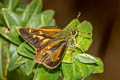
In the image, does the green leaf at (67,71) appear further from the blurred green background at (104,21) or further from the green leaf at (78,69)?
the blurred green background at (104,21)

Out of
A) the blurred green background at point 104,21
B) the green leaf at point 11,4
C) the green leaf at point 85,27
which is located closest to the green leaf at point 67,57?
the green leaf at point 85,27

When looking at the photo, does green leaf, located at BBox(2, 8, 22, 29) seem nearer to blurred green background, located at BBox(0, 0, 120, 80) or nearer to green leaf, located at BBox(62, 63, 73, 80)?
green leaf, located at BBox(62, 63, 73, 80)

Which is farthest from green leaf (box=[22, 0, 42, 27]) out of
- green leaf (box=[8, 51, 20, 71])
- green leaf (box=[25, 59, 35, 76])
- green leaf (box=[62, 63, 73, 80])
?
green leaf (box=[62, 63, 73, 80])

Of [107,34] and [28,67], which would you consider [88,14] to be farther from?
[28,67]

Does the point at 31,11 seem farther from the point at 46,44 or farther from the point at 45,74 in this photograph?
the point at 45,74

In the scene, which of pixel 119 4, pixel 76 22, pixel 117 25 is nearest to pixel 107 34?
pixel 117 25

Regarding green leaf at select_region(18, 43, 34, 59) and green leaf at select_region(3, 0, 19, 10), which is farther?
green leaf at select_region(3, 0, 19, 10)

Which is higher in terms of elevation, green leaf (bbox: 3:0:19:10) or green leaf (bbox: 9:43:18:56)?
green leaf (bbox: 3:0:19:10)
